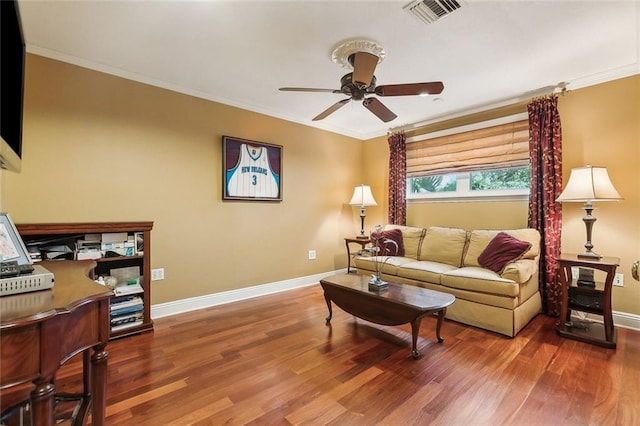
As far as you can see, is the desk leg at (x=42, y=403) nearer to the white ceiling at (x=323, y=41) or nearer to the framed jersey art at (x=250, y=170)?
the white ceiling at (x=323, y=41)

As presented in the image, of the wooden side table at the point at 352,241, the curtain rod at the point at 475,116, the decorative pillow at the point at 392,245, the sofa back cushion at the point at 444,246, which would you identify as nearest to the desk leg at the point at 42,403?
the decorative pillow at the point at 392,245

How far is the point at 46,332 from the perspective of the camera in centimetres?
85

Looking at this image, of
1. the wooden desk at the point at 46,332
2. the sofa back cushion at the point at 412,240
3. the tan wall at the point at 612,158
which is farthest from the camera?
the sofa back cushion at the point at 412,240

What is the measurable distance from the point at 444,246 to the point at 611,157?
177 centimetres

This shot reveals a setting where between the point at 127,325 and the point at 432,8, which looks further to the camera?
the point at 127,325

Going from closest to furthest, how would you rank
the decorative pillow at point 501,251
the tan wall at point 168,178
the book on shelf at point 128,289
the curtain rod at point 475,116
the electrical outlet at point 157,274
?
the tan wall at point 168,178 → the book on shelf at point 128,289 → the decorative pillow at point 501,251 → the electrical outlet at point 157,274 → the curtain rod at point 475,116

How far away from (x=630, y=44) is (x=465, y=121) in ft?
5.39

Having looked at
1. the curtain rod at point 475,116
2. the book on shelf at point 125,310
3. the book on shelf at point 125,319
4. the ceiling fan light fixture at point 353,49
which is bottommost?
the book on shelf at point 125,319

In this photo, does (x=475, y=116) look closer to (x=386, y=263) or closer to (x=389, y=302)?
(x=386, y=263)

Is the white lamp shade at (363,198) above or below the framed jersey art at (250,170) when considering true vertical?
below

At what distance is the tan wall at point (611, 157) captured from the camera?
2721 mm

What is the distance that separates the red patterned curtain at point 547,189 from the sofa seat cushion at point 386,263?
137 centimetres

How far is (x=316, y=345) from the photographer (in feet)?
7.89

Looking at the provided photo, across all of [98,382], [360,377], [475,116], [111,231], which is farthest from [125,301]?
→ [475,116]
